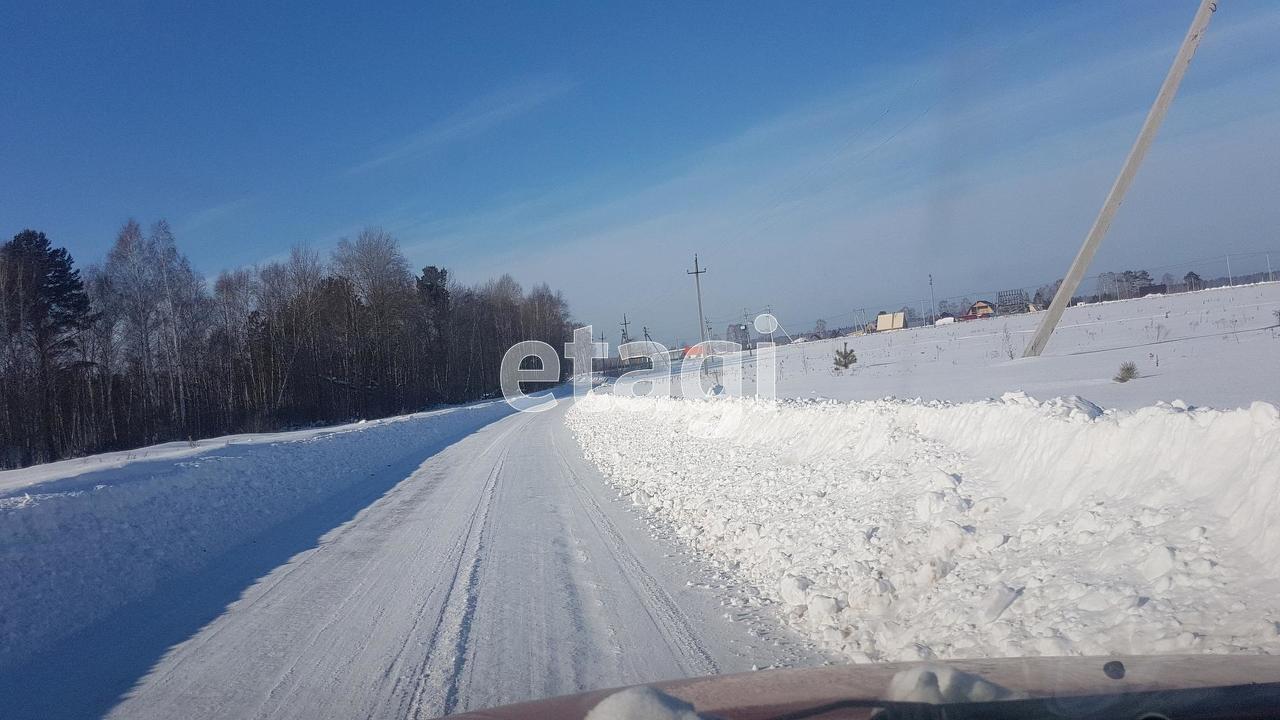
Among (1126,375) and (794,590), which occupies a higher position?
(1126,375)

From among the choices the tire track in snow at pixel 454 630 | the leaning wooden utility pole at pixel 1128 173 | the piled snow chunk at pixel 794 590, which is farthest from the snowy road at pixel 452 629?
the leaning wooden utility pole at pixel 1128 173

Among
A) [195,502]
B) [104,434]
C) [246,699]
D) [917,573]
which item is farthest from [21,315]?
[917,573]

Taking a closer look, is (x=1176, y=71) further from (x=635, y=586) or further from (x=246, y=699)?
(x=246, y=699)

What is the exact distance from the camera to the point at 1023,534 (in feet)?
18.6

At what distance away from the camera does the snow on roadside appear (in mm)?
4043

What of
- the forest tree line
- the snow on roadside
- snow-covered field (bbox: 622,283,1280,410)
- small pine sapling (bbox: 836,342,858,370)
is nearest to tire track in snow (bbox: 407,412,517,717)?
the snow on roadside

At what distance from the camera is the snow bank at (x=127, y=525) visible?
7062mm

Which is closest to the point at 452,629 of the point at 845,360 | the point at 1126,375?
the point at 1126,375

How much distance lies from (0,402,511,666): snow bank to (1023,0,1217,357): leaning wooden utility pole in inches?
752

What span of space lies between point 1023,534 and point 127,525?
10.7 metres

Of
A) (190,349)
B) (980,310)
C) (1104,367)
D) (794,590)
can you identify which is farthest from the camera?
(980,310)

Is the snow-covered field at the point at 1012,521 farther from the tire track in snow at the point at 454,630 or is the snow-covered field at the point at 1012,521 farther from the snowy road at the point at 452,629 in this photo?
the tire track in snow at the point at 454,630

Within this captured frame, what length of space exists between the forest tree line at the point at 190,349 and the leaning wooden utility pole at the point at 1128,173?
38091 mm

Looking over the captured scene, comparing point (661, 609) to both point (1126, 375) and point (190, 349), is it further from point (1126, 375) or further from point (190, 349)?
point (190, 349)
